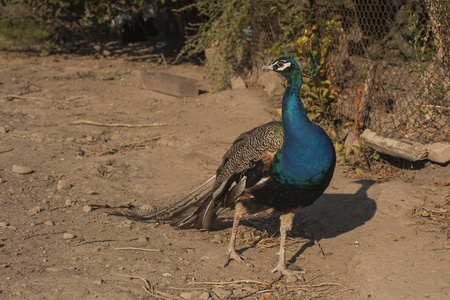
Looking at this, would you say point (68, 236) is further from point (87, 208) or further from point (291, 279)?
point (291, 279)

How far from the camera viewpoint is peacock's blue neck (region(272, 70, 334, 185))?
13.2 feet

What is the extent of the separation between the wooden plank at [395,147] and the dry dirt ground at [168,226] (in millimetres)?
284

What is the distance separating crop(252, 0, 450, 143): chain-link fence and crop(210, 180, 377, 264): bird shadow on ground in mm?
968

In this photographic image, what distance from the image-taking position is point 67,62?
1204 cm

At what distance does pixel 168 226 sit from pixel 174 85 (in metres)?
4.53

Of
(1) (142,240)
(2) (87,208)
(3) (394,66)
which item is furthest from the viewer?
(3) (394,66)

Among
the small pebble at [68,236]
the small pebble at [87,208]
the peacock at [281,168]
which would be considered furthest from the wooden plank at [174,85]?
the small pebble at [68,236]

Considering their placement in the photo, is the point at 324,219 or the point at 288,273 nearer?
the point at 288,273

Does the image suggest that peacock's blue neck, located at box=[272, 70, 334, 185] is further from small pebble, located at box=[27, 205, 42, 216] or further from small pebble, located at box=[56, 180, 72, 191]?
small pebble, located at box=[56, 180, 72, 191]

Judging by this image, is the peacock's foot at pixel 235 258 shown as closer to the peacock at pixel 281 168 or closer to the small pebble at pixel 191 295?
the peacock at pixel 281 168

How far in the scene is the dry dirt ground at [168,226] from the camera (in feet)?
13.1

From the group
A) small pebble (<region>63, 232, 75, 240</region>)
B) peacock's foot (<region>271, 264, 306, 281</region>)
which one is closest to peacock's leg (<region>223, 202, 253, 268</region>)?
peacock's foot (<region>271, 264, 306, 281</region>)

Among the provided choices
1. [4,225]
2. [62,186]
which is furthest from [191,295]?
[62,186]

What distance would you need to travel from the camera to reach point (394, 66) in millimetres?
6512
